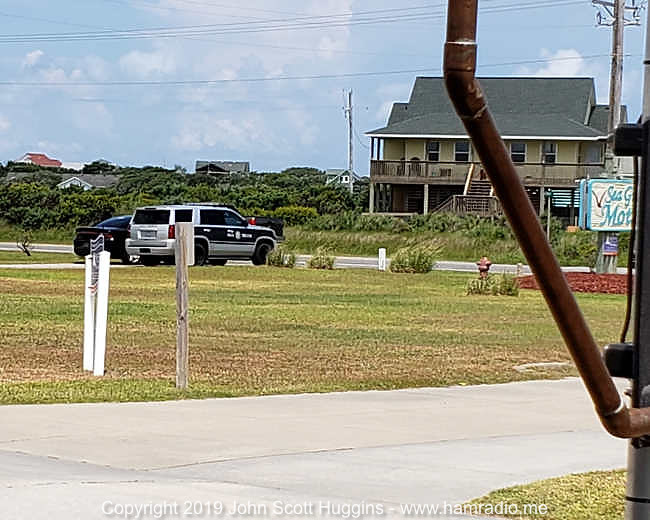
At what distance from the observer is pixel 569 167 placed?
57062 millimetres

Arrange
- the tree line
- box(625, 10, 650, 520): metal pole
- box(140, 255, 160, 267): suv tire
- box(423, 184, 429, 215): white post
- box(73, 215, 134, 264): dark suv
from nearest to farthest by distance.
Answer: box(625, 10, 650, 520): metal pole < box(140, 255, 160, 267): suv tire < box(73, 215, 134, 264): dark suv < box(423, 184, 429, 215): white post < the tree line

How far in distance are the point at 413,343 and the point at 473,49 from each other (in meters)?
13.8

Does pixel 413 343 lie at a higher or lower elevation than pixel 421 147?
lower

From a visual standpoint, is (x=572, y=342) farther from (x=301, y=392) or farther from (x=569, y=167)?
(x=569, y=167)

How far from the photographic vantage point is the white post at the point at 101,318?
12.6 meters

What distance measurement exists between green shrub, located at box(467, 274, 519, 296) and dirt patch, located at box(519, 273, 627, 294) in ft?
6.21

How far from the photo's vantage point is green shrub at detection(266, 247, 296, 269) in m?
37.6

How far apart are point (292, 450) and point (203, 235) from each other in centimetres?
2801

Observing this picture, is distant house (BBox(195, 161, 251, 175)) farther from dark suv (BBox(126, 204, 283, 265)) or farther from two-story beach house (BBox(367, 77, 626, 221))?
dark suv (BBox(126, 204, 283, 265))

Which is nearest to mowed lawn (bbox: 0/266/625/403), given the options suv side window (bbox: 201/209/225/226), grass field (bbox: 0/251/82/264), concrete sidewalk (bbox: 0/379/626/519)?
concrete sidewalk (bbox: 0/379/626/519)

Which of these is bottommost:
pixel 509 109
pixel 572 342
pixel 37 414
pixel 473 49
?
pixel 37 414

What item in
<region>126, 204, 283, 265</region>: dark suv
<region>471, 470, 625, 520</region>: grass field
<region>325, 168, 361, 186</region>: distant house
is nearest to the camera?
<region>471, 470, 625, 520</region>: grass field

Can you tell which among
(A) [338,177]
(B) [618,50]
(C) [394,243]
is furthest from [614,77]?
(A) [338,177]

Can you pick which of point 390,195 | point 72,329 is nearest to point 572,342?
point 72,329
